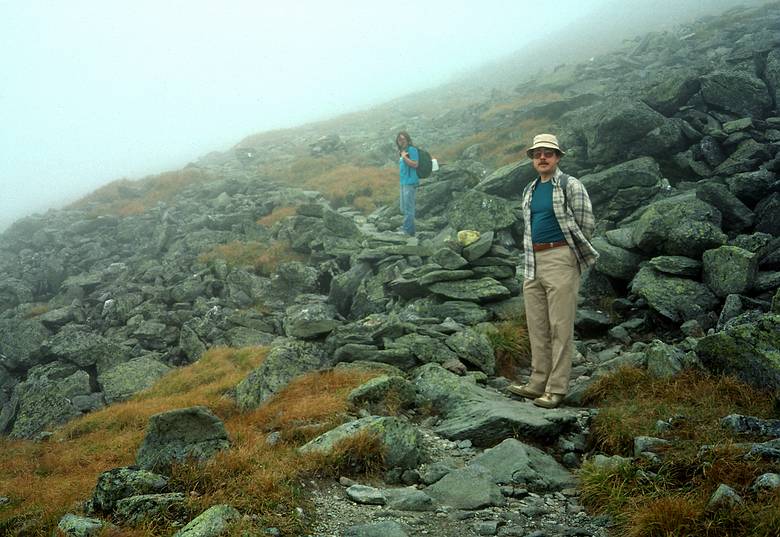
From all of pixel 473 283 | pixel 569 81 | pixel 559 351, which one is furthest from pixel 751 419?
pixel 569 81

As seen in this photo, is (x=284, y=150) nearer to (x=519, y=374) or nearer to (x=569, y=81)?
(x=569, y=81)

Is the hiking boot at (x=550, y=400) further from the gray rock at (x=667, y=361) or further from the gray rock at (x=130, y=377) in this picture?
the gray rock at (x=130, y=377)

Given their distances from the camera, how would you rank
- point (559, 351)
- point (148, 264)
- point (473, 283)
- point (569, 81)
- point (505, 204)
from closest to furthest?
point (559, 351), point (473, 283), point (505, 204), point (148, 264), point (569, 81)

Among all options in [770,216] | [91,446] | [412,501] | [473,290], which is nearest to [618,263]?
[473,290]

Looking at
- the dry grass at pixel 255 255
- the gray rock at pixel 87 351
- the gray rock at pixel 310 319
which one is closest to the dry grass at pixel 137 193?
the dry grass at pixel 255 255

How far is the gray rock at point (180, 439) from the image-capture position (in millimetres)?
7086

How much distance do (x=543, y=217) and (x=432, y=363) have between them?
3.56 meters

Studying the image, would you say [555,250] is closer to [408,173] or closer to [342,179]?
[408,173]

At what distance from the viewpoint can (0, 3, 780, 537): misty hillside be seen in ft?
19.6

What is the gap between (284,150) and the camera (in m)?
57.2

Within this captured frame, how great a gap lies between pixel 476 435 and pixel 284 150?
53178 millimetres

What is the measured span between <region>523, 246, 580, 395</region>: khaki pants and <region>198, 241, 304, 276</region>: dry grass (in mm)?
14813

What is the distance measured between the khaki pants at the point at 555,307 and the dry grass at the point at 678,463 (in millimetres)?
674

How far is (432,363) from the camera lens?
10211 millimetres
